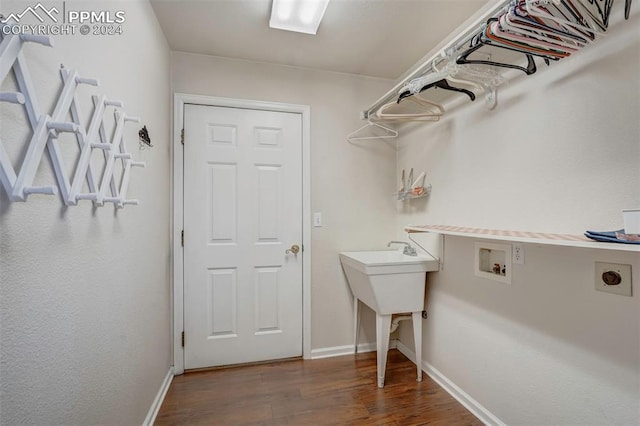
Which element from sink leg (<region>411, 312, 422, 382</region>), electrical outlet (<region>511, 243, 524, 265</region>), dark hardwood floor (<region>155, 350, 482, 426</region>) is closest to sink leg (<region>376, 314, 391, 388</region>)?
dark hardwood floor (<region>155, 350, 482, 426</region>)

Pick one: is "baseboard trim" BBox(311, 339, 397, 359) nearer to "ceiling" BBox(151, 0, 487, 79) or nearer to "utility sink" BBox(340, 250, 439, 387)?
"utility sink" BBox(340, 250, 439, 387)

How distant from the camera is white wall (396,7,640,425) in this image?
1.12 m

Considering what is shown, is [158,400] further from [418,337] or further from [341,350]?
[418,337]

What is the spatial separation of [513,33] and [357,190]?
5.39 feet

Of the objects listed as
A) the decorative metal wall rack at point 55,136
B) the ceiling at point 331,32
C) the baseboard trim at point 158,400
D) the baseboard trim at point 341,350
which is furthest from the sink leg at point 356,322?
the ceiling at point 331,32

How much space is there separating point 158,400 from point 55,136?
5.90 feet

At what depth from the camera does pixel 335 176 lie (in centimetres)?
258

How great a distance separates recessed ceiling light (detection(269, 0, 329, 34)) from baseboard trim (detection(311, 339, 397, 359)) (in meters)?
2.51

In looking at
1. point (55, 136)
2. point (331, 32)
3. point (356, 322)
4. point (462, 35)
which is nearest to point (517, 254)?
point (462, 35)

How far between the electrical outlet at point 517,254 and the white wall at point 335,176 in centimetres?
123

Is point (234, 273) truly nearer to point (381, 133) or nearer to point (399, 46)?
point (381, 133)

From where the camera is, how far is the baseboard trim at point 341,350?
2.49 meters

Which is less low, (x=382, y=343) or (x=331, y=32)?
(x=331, y=32)

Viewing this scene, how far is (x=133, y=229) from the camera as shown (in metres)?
1.46
